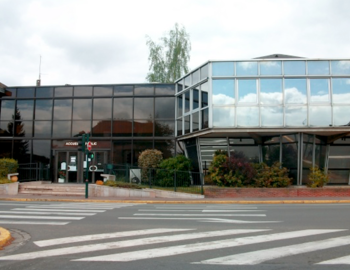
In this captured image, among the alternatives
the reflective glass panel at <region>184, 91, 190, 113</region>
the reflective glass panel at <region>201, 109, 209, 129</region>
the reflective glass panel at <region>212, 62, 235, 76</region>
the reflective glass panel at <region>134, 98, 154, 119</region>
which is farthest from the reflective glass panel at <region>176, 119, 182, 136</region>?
the reflective glass panel at <region>212, 62, 235, 76</region>

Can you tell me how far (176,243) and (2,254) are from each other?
3.51 metres

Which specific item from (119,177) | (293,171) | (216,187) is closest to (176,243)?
(216,187)

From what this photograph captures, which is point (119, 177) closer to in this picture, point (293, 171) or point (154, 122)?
point (154, 122)

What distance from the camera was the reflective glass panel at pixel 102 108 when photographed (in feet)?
92.4

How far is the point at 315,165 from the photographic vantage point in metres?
22.9

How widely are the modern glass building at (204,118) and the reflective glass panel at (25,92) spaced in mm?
76

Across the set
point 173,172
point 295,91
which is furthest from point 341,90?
point 173,172

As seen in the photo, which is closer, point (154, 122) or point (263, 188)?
point (263, 188)

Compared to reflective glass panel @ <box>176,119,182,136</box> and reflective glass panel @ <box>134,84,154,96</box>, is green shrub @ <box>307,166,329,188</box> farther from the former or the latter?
reflective glass panel @ <box>134,84,154,96</box>

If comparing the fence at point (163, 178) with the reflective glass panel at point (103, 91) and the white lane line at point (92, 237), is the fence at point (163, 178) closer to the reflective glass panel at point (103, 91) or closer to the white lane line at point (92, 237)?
the reflective glass panel at point (103, 91)

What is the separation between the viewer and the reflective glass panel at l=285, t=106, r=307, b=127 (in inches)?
853

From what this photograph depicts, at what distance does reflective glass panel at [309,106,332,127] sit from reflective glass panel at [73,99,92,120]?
1564cm

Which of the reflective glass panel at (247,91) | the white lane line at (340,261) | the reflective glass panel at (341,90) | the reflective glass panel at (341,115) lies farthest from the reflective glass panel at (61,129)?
the white lane line at (340,261)

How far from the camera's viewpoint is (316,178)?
21.9 metres
